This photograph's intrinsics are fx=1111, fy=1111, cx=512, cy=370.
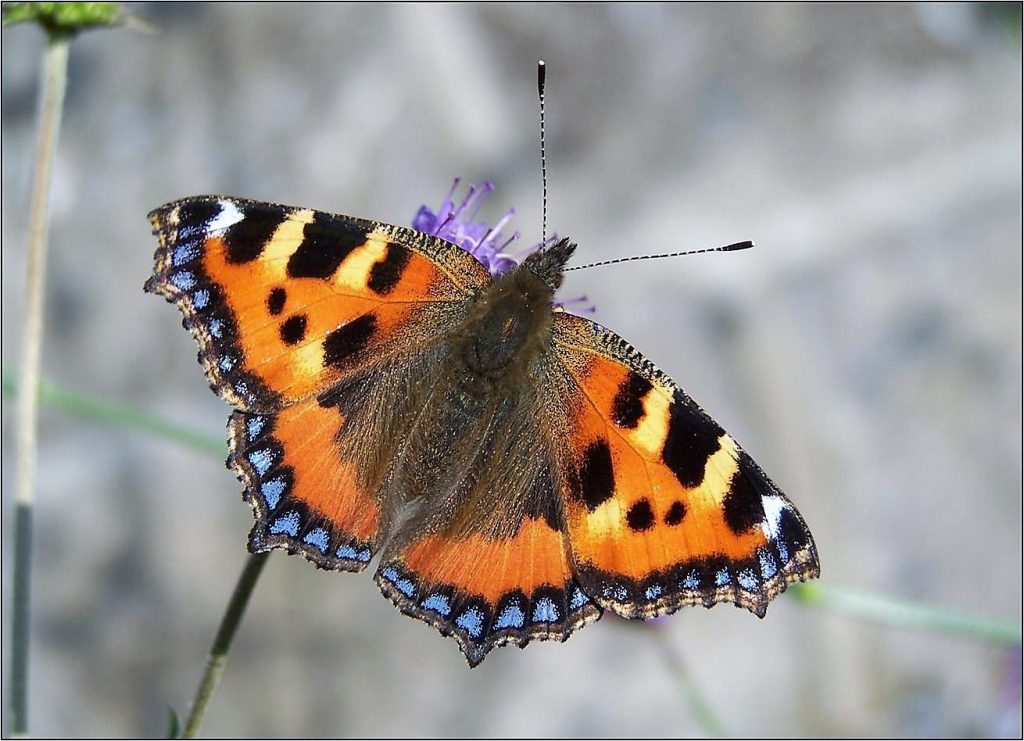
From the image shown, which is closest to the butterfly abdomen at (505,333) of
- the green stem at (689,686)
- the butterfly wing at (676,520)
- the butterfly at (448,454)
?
the butterfly at (448,454)

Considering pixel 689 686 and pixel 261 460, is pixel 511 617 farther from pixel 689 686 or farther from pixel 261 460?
pixel 689 686

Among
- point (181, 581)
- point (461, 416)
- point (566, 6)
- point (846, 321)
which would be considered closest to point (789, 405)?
point (846, 321)

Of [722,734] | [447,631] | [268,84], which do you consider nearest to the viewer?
[447,631]

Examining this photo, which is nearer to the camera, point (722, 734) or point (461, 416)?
point (461, 416)

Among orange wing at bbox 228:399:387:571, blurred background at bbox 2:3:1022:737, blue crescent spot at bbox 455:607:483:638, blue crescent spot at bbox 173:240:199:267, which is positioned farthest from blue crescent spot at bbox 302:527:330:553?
blurred background at bbox 2:3:1022:737

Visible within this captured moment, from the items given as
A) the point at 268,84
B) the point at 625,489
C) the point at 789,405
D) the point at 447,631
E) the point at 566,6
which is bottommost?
the point at 447,631

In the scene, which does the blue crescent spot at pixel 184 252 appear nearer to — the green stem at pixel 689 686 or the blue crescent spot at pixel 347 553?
the blue crescent spot at pixel 347 553

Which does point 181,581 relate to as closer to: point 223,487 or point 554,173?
point 223,487
